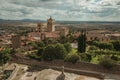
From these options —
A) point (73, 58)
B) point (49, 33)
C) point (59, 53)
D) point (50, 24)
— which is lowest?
point (73, 58)

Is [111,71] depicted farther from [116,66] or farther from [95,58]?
[95,58]

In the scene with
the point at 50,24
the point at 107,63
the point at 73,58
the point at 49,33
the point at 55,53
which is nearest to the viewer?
the point at 107,63

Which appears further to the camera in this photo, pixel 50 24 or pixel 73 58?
pixel 50 24

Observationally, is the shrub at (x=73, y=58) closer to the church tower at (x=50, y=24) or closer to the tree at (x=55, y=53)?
the tree at (x=55, y=53)

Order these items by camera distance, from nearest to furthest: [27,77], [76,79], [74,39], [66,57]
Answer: [76,79] < [27,77] < [66,57] < [74,39]

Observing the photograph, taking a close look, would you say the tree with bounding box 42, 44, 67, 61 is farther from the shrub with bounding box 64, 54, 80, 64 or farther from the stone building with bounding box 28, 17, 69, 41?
the stone building with bounding box 28, 17, 69, 41

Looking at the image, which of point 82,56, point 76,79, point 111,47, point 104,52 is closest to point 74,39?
point 111,47

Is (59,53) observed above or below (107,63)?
above

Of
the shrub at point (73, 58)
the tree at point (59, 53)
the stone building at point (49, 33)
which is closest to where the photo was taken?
the shrub at point (73, 58)

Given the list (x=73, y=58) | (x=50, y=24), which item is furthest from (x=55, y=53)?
(x=50, y=24)

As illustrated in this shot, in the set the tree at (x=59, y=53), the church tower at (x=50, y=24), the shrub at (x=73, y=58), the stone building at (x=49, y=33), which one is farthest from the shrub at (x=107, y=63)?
the church tower at (x=50, y=24)

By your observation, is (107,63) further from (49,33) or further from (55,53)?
(49,33)
